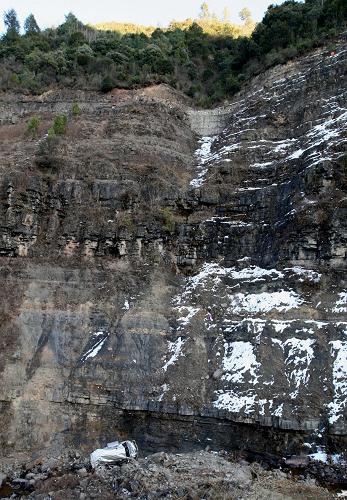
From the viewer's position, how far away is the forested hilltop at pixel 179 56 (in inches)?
1415

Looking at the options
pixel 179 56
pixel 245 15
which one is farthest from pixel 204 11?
pixel 179 56

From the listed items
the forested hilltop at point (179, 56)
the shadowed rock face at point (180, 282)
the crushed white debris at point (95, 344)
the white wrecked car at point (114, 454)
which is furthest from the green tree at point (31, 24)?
the white wrecked car at point (114, 454)

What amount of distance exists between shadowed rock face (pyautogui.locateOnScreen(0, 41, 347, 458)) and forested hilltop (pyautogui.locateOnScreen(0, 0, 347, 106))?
6313 mm

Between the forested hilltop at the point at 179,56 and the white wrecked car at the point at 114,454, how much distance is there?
89.2ft

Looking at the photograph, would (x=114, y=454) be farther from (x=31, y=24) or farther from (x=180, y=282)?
(x=31, y=24)

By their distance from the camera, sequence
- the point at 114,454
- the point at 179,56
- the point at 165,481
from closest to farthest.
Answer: the point at 165,481
the point at 114,454
the point at 179,56

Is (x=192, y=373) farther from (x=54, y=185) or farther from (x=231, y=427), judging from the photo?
(x=54, y=185)

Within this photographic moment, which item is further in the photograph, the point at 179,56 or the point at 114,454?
the point at 179,56

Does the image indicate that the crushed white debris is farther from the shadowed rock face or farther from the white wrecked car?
the white wrecked car

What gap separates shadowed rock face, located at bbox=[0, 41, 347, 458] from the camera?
17.8 meters

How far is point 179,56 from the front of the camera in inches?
1714

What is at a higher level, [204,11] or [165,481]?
→ [204,11]

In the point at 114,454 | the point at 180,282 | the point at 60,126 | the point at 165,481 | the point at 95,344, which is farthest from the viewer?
the point at 60,126

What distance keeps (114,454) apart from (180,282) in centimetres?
933
